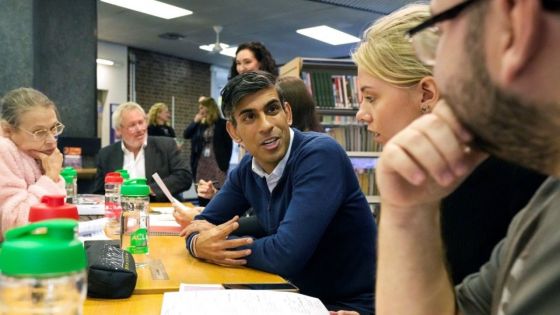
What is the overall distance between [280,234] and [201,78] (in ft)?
30.8

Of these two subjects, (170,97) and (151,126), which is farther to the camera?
(170,97)

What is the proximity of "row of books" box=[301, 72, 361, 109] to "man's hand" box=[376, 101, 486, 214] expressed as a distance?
3.89 metres

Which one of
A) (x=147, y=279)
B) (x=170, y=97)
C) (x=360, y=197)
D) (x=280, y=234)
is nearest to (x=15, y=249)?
(x=147, y=279)

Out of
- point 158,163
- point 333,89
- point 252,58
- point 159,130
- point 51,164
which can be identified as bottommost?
point 158,163

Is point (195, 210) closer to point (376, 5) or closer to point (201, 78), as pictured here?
point (376, 5)

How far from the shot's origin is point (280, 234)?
1556 mm

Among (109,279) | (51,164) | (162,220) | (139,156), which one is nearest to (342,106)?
(139,156)

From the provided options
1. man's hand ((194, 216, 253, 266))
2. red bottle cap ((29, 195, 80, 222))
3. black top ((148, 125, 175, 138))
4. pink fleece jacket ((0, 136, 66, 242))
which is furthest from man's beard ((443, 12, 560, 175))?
black top ((148, 125, 175, 138))

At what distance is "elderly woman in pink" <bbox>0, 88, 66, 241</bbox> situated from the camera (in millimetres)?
1897

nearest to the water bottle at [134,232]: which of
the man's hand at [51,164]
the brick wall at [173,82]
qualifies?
the man's hand at [51,164]

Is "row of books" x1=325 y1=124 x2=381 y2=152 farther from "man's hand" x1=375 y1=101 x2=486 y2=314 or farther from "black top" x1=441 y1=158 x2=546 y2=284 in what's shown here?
"man's hand" x1=375 y1=101 x2=486 y2=314

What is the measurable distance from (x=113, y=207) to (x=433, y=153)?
195cm

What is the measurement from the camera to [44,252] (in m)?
0.61

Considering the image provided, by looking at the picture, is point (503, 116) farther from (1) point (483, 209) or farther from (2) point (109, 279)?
(2) point (109, 279)
